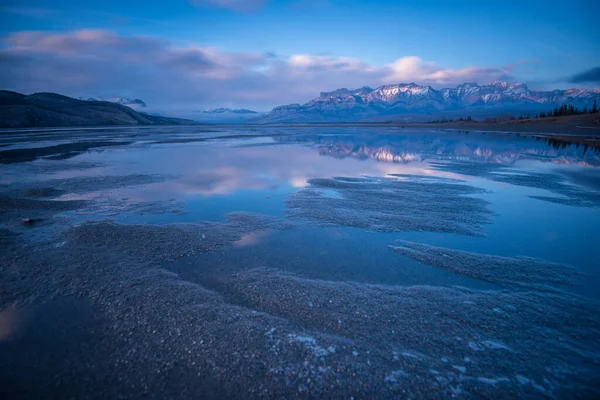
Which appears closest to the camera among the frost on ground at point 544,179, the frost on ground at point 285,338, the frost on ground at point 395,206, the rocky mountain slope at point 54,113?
the frost on ground at point 285,338

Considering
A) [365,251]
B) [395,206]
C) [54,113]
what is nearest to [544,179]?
[395,206]

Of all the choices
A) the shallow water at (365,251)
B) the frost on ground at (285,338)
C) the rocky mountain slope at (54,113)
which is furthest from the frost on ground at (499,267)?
the rocky mountain slope at (54,113)

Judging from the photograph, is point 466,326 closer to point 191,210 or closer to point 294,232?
point 294,232

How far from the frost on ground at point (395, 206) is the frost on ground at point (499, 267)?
1663 mm

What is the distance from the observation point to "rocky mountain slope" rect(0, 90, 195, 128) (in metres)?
93.6

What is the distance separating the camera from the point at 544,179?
54.4 ft

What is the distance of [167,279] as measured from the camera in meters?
6.02

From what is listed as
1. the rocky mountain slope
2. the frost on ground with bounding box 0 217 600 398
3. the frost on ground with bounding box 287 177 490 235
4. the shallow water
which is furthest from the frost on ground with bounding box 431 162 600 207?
the rocky mountain slope

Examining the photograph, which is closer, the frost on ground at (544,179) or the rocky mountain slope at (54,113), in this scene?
the frost on ground at (544,179)

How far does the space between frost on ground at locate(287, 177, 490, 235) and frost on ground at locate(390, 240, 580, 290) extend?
1.66 metres

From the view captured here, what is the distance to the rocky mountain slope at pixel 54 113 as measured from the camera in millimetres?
93562

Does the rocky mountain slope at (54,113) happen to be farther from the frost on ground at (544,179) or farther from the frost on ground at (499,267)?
the frost on ground at (499,267)

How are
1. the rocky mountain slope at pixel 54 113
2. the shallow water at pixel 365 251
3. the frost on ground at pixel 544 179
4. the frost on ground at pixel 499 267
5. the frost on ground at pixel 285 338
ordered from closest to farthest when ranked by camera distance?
the frost on ground at pixel 285 338 < the shallow water at pixel 365 251 < the frost on ground at pixel 499 267 < the frost on ground at pixel 544 179 < the rocky mountain slope at pixel 54 113

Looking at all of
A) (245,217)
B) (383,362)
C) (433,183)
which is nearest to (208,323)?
(383,362)
